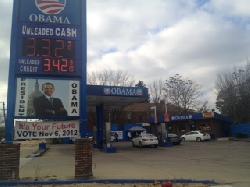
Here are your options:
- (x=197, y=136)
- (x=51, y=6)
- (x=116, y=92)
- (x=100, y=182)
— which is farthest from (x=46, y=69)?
(x=197, y=136)

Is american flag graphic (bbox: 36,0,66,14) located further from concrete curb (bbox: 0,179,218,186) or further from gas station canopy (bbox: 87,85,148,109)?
gas station canopy (bbox: 87,85,148,109)

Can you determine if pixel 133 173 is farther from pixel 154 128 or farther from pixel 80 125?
pixel 154 128

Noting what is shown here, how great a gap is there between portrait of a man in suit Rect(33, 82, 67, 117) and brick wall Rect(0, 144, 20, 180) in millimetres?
2023

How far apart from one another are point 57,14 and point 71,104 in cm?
391

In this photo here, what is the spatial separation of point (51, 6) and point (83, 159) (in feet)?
22.1

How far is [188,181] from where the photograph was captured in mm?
14125

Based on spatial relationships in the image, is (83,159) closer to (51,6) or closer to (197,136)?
(51,6)

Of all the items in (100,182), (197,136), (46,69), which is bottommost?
(100,182)

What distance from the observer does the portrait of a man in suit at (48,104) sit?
16.7 m

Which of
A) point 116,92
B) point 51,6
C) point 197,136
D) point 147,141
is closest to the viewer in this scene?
point 51,6

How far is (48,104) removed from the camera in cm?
1684

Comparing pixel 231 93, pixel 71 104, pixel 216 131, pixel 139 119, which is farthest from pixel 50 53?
pixel 139 119

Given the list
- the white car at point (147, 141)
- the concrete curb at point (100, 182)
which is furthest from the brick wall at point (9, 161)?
the white car at point (147, 141)

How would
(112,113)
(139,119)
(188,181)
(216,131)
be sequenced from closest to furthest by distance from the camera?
(188,181)
(216,131)
(112,113)
(139,119)
